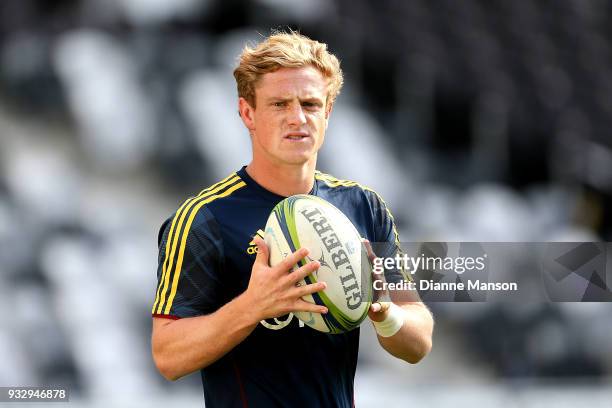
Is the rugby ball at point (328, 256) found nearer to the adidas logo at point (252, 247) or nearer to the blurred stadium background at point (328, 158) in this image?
the adidas logo at point (252, 247)

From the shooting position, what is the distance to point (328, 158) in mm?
8016

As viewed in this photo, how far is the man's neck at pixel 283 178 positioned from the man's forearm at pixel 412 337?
0.46 metres

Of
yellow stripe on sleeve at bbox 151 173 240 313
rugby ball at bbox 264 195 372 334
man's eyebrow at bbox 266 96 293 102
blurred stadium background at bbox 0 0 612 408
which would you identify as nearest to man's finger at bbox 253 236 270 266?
rugby ball at bbox 264 195 372 334

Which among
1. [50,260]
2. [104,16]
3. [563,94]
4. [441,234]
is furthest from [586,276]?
[563,94]

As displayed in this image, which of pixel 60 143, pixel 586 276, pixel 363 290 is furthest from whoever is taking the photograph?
pixel 60 143

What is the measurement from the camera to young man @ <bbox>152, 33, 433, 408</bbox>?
241 centimetres

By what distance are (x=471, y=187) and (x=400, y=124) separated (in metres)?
0.88

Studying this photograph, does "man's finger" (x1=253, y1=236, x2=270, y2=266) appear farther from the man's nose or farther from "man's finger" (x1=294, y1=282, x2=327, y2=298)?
the man's nose

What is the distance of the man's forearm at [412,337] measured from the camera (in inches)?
101

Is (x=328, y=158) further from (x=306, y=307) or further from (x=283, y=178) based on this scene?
(x=306, y=307)

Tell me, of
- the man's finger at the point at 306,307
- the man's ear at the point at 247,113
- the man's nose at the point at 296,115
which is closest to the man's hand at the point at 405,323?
the man's finger at the point at 306,307

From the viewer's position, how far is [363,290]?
93.3 inches

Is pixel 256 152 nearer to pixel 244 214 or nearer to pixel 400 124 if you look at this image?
pixel 244 214

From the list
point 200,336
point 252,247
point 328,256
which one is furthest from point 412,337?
point 200,336
